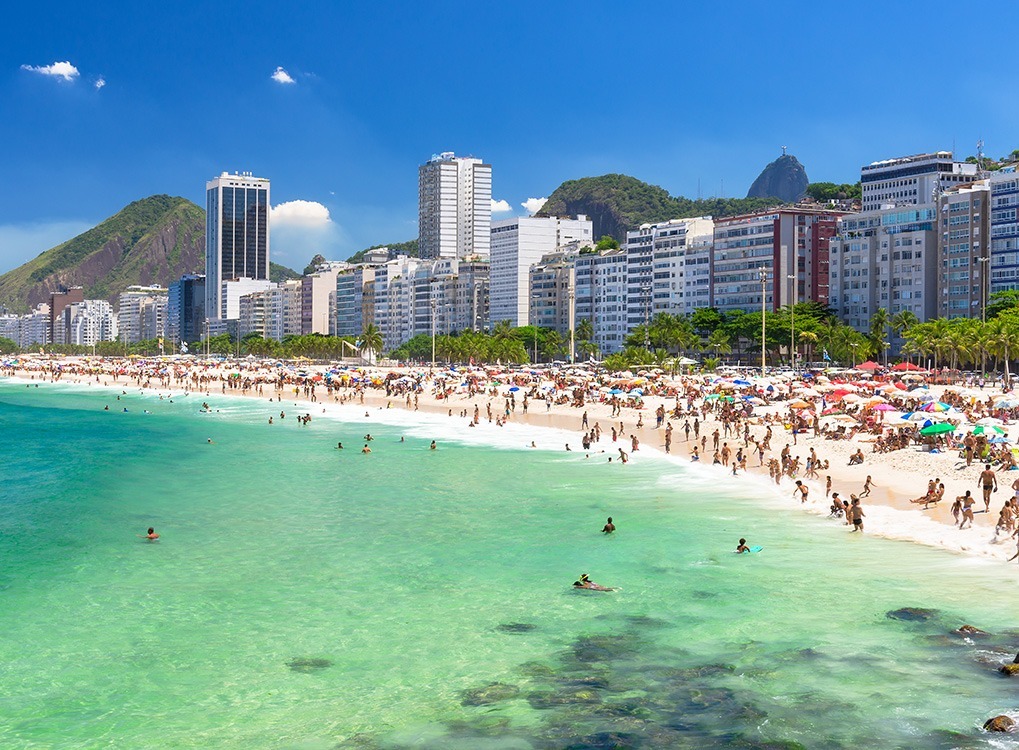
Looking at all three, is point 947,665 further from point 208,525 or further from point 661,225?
point 661,225

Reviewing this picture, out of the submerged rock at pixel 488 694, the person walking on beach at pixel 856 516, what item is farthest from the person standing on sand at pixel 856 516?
the submerged rock at pixel 488 694

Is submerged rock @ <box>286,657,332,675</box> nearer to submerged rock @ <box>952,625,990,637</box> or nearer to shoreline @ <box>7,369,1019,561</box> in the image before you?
submerged rock @ <box>952,625,990,637</box>

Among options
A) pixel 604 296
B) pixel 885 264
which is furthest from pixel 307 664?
pixel 604 296

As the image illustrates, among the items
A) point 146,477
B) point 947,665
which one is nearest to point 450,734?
point 947,665

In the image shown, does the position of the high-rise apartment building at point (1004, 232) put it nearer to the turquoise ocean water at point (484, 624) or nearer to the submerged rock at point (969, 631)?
the turquoise ocean water at point (484, 624)

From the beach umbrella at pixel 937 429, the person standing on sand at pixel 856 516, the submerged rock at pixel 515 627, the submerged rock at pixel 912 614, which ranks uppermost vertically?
the beach umbrella at pixel 937 429

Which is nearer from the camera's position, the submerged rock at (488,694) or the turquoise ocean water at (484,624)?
the turquoise ocean water at (484,624)

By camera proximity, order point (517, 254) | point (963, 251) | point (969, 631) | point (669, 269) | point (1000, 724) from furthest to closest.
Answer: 1. point (517, 254)
2. point (669, 269)
3. point (963, 251)
4. point (969, 631)
5. point (1000, 724)

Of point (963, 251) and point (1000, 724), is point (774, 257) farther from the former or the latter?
point (1000, 724)

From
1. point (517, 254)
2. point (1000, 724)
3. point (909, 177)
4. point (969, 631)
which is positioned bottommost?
point (1000, 724)
